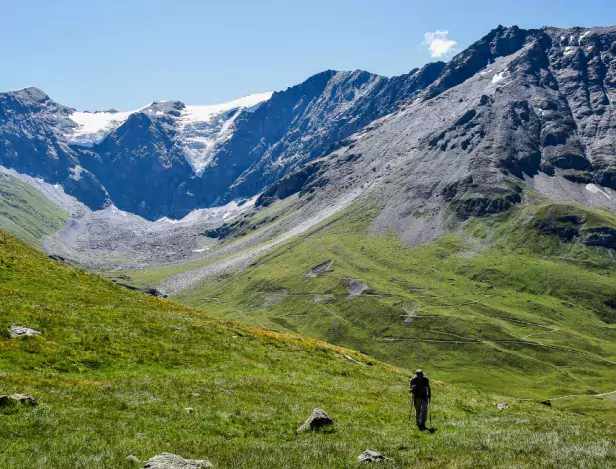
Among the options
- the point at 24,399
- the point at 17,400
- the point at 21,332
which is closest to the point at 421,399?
the point at 24,399

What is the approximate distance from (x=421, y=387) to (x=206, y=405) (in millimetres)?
10532

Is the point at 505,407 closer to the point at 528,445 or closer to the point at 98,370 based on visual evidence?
the point at 528,445

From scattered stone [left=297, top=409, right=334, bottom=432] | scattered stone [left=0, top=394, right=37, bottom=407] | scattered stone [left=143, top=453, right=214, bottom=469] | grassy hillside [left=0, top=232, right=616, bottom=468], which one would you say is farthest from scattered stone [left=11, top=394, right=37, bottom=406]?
scattered stone [left=297, top=409, right=334, bottom=432]

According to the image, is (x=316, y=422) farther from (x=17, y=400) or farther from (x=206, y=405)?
(x=17, y=400)

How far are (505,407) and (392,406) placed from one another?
418 inches

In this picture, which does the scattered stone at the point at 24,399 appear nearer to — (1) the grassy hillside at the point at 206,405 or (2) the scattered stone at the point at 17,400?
(2) the scattered stone at the point at 17,400

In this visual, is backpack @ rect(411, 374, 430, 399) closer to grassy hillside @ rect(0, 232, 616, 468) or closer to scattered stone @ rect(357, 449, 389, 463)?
grassy hillside @ rect(0, 232, 616, 468)

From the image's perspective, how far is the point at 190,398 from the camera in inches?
976

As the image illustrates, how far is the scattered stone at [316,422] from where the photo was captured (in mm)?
21772

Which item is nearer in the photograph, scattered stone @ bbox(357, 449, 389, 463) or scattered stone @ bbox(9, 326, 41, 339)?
→ scattered stone @ bbox(357, 449, 389, 463)

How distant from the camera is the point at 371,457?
56.0 ft

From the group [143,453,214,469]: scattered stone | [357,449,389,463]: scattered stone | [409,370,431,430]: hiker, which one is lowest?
[409,370,431,430]: hiker

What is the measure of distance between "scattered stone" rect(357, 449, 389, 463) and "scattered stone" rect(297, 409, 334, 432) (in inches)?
188

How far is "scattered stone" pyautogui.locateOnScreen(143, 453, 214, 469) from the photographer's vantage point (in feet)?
48.9
